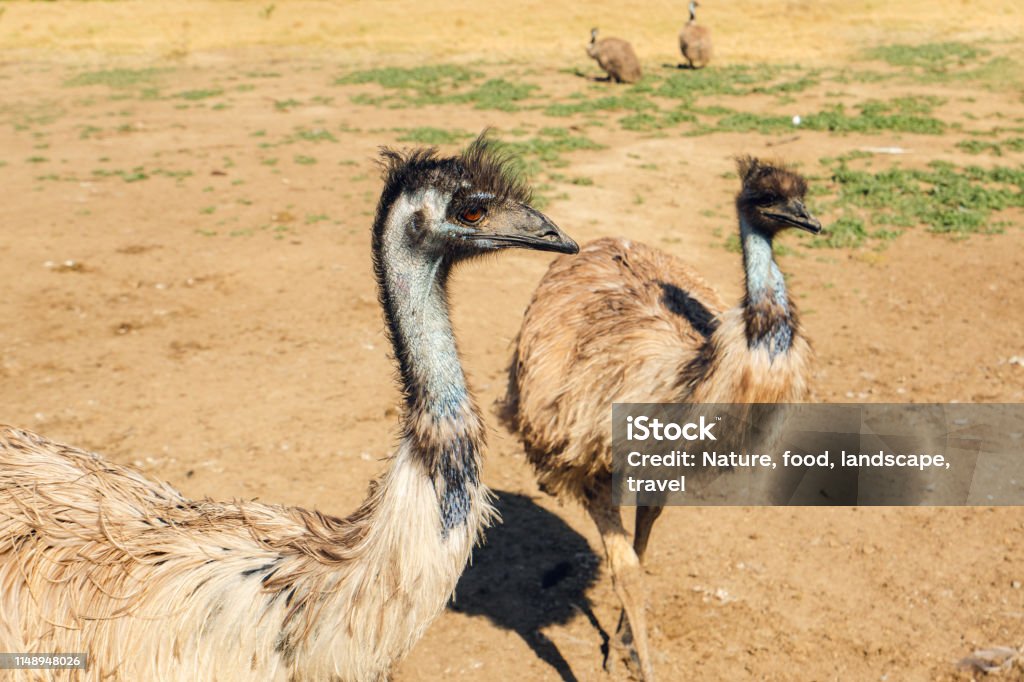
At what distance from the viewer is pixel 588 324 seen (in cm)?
501

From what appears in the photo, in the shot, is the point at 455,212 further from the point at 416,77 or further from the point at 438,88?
the point at 416,77

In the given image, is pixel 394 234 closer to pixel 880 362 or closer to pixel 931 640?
pixel 931 640

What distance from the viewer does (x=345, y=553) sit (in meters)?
2.76

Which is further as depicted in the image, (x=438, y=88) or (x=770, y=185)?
(x=438, y=88)

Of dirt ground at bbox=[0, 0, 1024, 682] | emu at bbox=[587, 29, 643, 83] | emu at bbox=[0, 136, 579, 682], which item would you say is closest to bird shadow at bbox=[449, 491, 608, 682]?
dirt ground at bbox=[0, 0, 1024, 682]

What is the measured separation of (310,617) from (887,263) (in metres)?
8.52

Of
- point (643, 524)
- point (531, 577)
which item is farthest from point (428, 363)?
point (531, 577)

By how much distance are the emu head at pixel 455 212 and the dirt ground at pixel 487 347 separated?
2131 millimetres

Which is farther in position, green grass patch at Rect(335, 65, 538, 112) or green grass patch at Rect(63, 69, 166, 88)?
green grass patch at Rect(63, 69, 166, 88)

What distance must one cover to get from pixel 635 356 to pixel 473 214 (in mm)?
1892

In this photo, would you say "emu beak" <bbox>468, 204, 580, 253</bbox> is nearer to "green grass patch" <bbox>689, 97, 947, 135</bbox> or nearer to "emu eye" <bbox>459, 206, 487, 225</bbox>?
"emu eye" <bbox>459, 206, 487, 225</bbox>

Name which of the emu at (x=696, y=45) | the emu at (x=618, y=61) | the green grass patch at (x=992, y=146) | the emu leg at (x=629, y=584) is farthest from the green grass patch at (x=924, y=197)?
the emu at (x=696, y=45)

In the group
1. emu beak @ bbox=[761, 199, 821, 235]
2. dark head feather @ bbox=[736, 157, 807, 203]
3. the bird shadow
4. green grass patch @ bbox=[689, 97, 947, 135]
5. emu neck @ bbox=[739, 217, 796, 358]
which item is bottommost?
the bird shadow

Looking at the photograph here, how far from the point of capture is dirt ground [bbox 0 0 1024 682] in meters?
5.05
